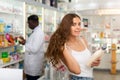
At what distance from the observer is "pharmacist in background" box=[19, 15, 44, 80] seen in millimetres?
3775

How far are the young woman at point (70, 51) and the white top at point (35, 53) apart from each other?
1.32 meters

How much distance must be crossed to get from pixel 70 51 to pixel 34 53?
5.11 ft

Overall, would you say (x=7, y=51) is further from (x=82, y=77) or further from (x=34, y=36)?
(x=82, y=77)

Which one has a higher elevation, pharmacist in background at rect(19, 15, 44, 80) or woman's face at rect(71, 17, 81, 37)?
woman's face at rect(71, 17, 81, 37)

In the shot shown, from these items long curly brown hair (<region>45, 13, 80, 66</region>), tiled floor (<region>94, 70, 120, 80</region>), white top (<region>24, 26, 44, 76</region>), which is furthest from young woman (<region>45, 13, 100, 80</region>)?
tiled floor (<region>94, 70, 120, 80</region>)

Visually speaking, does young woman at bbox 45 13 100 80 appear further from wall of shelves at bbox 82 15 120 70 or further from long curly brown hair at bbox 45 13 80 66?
wall of shelves at bbox 82 15 120 70

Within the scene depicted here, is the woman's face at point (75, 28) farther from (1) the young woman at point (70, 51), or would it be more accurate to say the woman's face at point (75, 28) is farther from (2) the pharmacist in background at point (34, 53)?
(2) the pharmacist in background at point (34, 53)

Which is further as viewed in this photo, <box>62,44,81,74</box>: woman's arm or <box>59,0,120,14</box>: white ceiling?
<box>59,0,120,14</box>: white ceiling

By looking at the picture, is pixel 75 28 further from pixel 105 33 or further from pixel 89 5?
pixel 105 33

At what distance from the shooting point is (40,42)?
12.4 ft

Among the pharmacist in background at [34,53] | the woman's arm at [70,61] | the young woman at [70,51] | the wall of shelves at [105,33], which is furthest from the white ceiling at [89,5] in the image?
the woman's arm at [70,61]

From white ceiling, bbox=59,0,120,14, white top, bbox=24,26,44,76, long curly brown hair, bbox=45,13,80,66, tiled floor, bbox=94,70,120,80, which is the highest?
white ceiling, bbox=59,0,120,14

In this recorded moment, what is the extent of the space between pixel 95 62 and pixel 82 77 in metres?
0.21

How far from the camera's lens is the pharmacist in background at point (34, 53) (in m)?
3.78
